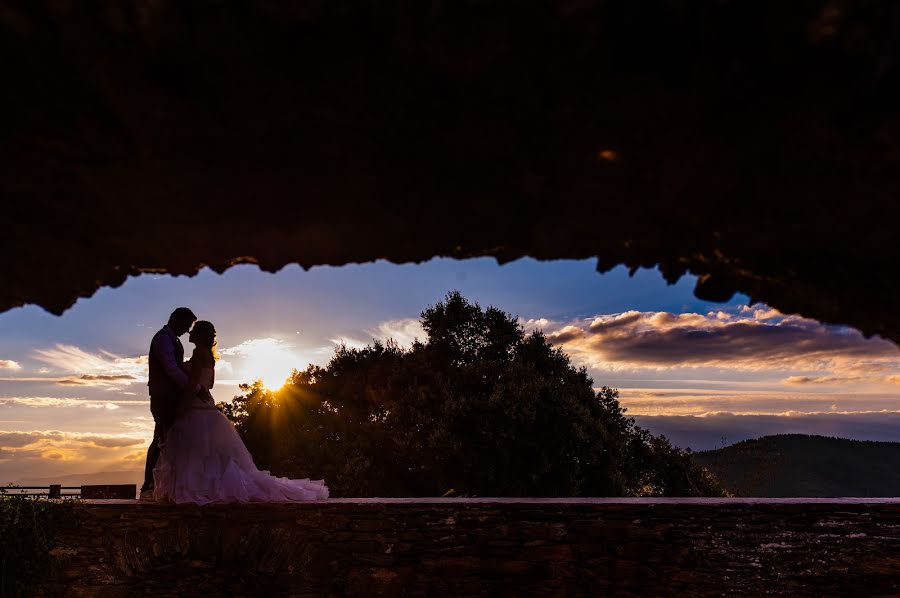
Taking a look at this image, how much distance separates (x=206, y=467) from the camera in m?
6.61

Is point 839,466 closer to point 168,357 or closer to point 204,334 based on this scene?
point 204,334

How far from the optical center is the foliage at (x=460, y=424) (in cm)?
1341

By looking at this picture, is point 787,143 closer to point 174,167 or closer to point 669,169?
point 669,169

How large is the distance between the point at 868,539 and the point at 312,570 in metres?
5.59

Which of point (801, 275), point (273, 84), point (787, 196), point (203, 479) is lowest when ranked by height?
point (203, 479)

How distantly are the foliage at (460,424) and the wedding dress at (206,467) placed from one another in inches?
275

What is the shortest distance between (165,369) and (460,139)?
593 centimetres

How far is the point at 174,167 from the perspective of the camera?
5.63ft

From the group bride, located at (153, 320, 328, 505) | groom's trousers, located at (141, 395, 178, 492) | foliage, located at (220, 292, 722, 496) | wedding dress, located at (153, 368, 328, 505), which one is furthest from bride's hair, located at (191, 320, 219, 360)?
foliage, located at (220, 292, 722, 496)

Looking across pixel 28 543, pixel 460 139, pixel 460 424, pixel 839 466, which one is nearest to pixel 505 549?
pixel 28 543

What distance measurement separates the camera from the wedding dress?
6.50 meters

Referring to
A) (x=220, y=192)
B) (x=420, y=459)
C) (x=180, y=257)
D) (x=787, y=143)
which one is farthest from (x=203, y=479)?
(x=420, y=459)

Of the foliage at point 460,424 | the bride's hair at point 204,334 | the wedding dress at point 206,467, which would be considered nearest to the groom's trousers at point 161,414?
the wedding dress at point 206,467

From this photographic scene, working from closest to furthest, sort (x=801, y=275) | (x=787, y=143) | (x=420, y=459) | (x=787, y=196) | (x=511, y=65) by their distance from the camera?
1. (x=511, y=65)
2. (x=787, y=143)
3. (x=787, y=196)
4. (x=801, y=275)
5. (x=420, y=459)
